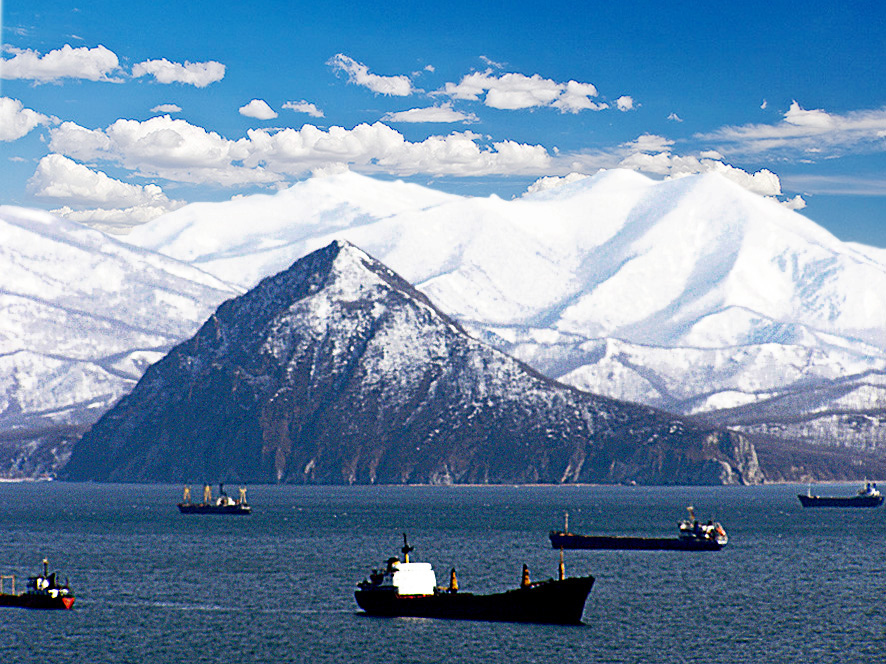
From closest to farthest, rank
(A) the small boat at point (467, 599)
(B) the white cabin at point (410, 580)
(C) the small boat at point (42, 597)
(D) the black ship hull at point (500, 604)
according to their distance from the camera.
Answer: (D) the black ship hull at point (500, 604) < (A) the small boat at point (467, 599) < (B) the white cabin at point (410, 580) < (C) the small boat at point (42, 597)

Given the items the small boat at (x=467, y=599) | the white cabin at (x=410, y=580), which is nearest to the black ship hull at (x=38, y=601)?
the small boat at (x=467, y=599)

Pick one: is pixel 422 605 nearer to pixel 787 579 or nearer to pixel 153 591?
pixel 153 591

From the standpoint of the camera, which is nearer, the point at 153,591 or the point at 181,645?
the point at 181,645

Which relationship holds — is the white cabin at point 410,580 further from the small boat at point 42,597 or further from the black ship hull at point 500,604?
the small boat at point 42,597

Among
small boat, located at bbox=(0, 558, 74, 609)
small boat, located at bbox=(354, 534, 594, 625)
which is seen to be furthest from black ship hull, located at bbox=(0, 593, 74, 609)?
small boat, located at bbox=(354, 534, 594, 625)

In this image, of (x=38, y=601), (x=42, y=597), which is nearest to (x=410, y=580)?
(x=42, y=597)

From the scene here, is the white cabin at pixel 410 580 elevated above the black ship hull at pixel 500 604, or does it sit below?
above

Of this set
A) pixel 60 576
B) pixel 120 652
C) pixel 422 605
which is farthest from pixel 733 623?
pixel 60 576

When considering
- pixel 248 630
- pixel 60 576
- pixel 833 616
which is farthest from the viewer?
pixel 60 576
